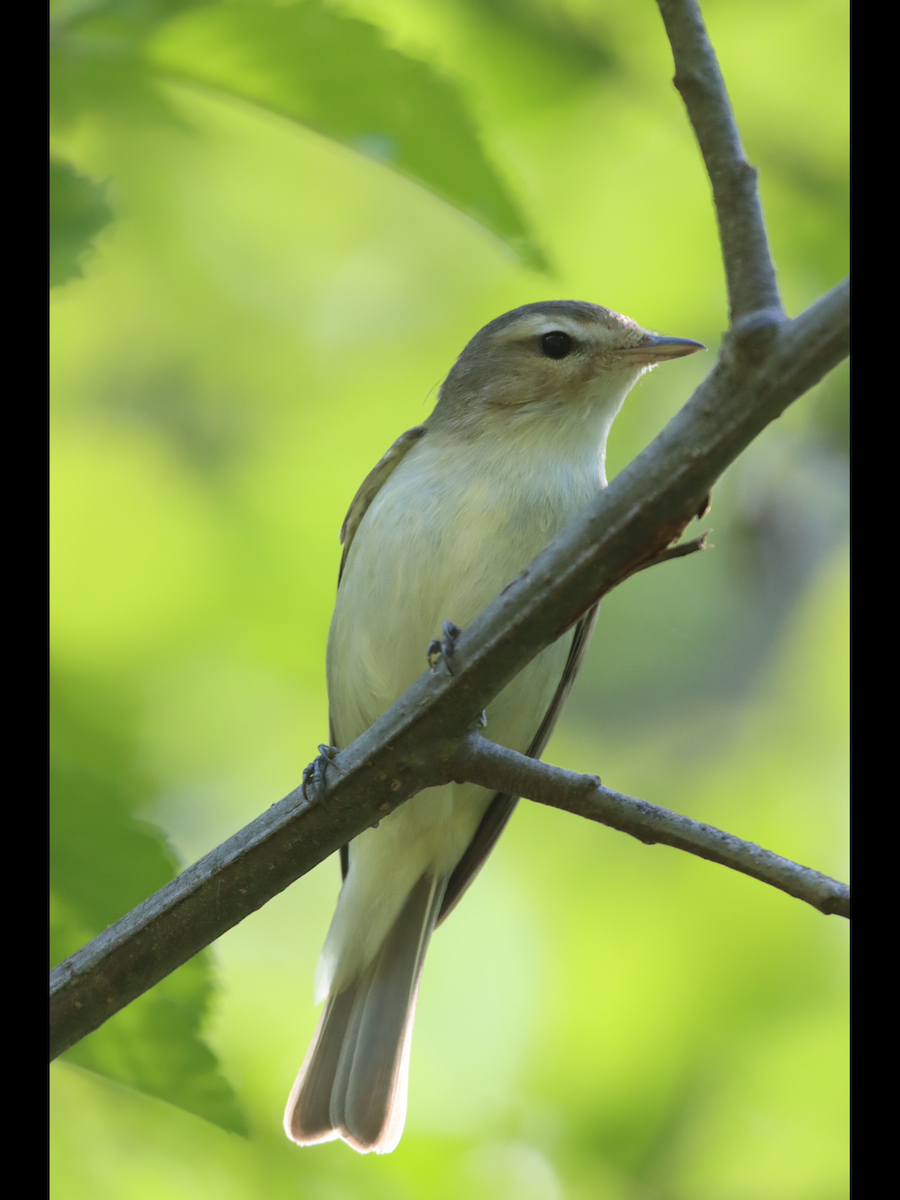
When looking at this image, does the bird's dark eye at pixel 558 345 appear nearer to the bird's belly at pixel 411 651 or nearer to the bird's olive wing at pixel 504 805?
the bird's belly at pixel 411 651

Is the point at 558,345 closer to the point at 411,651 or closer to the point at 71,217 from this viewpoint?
the point at 411,651

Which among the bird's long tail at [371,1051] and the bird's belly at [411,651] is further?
the bird's belly at [411,651]

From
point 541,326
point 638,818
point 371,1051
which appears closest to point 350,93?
point 638,818

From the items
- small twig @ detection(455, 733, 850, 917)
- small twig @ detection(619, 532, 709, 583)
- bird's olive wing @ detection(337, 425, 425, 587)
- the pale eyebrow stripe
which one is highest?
Result: the pale eyebrow stripe

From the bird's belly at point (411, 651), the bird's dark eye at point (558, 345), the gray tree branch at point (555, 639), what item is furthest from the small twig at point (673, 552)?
the bird's dark eye at point (558, 345)

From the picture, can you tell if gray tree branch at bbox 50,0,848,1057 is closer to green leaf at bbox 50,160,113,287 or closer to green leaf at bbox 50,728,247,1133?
green leaf at bbox 50,728,247,1133

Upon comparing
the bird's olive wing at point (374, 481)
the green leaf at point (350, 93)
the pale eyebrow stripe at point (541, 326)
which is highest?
the pale eyebrow stripe at point (541, 326)

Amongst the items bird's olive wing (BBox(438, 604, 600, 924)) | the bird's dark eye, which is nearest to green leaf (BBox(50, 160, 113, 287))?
the bird's dark eye
